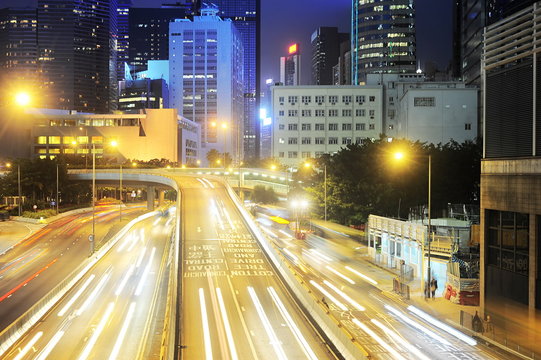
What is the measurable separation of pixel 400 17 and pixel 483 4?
2183 inches

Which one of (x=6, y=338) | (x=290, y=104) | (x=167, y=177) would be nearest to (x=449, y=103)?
(x=290, y=104)

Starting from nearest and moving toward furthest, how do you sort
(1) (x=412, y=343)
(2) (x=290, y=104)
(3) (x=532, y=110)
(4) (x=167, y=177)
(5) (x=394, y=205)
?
(1) (x=412, y=343) < (3) (x=532, y=110) < (5) (x=394, y=205) < (4) (x=167, y=177) < (2) (x=290, y=104)

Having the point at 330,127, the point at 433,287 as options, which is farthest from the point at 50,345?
the point at 330,127

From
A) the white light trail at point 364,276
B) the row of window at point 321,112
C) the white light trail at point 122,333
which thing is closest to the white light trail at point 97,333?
the white light trail at point 122,333

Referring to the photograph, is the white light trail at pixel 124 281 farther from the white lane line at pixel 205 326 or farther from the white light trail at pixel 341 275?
the white light trail at pixel 341 275

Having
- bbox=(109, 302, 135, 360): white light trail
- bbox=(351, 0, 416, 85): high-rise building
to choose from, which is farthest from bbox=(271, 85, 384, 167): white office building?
bbox=(109, 302, 135, 360): white light trail

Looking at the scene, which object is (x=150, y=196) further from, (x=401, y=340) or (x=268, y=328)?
(x=401, y=340)

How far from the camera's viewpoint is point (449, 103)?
4195 inches

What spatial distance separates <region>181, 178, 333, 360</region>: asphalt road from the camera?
23.8m

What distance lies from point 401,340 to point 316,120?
346 feet

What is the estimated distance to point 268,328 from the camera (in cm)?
2675

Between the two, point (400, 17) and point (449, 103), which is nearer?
point (449, 103)

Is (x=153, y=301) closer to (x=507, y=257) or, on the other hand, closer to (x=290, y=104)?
(x=507, y=257)

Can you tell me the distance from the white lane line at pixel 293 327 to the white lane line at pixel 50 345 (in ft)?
39.5
